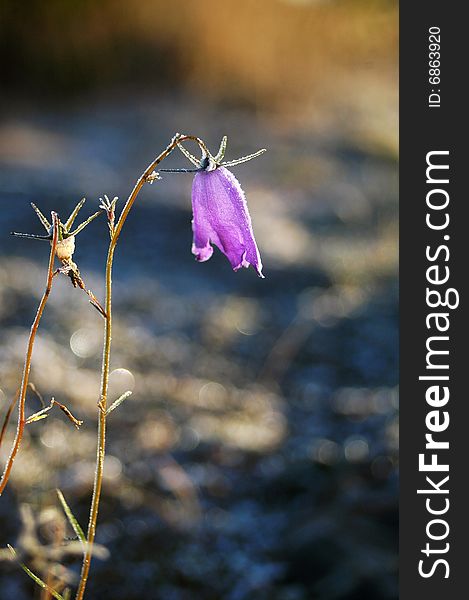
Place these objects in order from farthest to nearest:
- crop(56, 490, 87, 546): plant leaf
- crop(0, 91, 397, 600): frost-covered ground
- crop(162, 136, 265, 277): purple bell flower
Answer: crop(0, 91, 397, 600): frost-covered ground → crop(162, 136, 265, 277): purple bell flower → crop(56, 490, 87, 546): plant leaf

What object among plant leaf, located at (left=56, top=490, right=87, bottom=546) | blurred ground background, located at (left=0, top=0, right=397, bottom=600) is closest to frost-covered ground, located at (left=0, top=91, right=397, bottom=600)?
blurred ground background, located at (left=0, top=0, right=397, bottom=600)

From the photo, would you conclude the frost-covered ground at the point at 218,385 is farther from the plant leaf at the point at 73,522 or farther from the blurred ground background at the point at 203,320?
the plant leaf at the point at 73,522

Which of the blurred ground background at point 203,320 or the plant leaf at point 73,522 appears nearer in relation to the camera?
the plant leaf at point 73,522

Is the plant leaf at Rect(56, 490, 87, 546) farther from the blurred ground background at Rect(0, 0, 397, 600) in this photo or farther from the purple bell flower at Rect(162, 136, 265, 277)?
the purple bell flower at Rect(162, 136, 265, 277)

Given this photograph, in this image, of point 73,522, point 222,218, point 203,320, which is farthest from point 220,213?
point 203,320

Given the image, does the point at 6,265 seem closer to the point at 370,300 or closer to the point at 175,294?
the point at 175,294

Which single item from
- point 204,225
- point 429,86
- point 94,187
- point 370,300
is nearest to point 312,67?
point 94,187

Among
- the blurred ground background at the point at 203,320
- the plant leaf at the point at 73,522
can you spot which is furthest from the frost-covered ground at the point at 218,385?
the plant leaf at the point at 73,522
